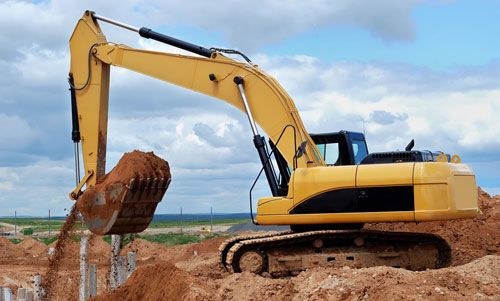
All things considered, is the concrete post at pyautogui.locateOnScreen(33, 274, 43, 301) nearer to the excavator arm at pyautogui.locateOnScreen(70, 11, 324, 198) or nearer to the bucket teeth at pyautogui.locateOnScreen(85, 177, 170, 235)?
the bucket teeth at pyautogui.locateOnScreen(85, 177, 170, 235)

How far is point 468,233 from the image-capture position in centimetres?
1877

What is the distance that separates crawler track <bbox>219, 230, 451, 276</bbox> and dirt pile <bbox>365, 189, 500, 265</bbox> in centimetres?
217


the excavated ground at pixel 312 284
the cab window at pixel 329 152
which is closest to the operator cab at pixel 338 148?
the cab window at pixel 329 152

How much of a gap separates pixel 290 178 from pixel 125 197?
9.33ft

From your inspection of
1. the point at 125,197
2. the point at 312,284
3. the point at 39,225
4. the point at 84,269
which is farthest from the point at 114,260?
the point at 39,225

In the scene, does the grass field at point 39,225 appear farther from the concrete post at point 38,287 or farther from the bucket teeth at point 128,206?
the bucket teeth at point 128,206

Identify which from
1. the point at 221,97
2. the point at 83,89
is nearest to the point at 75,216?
the point at 83,89

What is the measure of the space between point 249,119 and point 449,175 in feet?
11.8

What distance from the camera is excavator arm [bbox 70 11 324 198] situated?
14484mm

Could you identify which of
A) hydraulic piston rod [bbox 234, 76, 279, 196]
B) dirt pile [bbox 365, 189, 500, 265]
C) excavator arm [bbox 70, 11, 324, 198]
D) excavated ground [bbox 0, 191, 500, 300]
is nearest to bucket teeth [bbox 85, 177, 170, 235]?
excavated ground [bbox 0, 191, 500, 300]

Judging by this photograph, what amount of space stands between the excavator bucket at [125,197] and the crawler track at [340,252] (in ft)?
5.52

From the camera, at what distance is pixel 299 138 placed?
14469 millimetres

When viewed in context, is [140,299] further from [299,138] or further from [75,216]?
[299,138]

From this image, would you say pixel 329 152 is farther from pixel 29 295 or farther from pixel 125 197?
pixel 29 295
